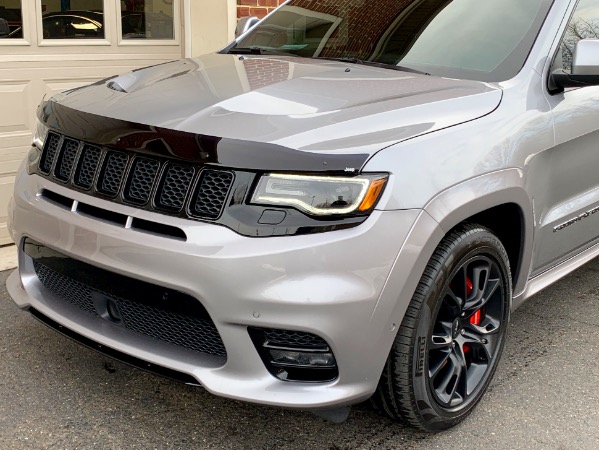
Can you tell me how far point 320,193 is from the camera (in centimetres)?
225

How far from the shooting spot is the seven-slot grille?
2.29 metres

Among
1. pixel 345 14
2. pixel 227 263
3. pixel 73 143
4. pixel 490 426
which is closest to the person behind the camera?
pixel 227 263

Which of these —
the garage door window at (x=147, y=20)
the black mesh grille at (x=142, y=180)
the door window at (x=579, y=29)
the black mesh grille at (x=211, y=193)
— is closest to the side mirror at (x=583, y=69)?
the door window at (x=579, y=29)

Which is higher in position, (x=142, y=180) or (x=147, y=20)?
(x=147, y=20)

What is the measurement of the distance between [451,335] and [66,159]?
1578 mm

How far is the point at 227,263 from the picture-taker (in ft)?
7.18

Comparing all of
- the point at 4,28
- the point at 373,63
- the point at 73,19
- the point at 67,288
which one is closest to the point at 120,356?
the point at 67,288

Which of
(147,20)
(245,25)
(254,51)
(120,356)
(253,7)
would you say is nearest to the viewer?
(120,356)

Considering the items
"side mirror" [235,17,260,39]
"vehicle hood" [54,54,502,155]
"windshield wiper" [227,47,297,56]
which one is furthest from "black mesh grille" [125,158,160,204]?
"side mirror" [235,17,260,39]

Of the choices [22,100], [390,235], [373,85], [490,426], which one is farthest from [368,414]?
[22,100]

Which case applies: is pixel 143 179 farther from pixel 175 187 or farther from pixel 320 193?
pixel 320 193

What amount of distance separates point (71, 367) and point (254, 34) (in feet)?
6.78

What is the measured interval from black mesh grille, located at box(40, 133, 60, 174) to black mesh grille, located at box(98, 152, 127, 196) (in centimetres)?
35

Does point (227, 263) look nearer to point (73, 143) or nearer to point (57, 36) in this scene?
point (73, 143)
